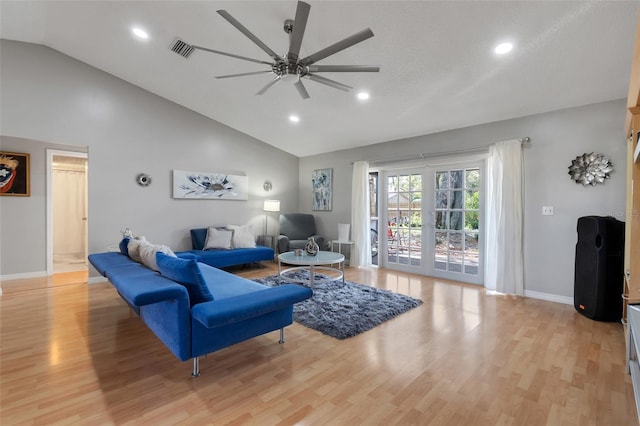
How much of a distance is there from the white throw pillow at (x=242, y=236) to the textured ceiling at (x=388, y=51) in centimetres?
211

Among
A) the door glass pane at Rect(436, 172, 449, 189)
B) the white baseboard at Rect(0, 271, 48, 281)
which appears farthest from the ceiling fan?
the white baseboard at Rect(0, 271, 48, 281)

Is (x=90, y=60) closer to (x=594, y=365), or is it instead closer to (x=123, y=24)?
(x=123, y=24)

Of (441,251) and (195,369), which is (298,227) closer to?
(441,251)

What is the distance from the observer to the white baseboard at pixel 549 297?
3525 mm

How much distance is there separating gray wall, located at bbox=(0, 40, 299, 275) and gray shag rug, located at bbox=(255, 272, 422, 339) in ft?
8.03

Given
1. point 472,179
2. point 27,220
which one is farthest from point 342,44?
point 27,220

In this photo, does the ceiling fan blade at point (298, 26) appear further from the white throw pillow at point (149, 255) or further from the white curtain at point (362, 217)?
the white curtain at point (362, 217)

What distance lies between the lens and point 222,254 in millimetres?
4875

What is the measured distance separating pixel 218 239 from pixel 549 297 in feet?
16.1

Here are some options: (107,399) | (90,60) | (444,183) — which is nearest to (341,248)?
(444,183)

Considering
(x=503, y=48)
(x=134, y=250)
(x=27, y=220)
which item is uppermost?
(x=503, y=48)

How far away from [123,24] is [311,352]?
13.2 feet

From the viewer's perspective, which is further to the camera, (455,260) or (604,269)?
(455,260)

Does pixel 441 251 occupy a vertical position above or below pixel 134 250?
below
